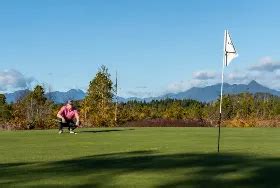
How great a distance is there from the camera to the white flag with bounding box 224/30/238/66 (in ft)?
57.6

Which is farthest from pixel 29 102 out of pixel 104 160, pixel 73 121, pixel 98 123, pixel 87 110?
pixel 104 160

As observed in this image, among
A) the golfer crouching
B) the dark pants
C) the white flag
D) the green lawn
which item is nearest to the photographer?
the green lawn

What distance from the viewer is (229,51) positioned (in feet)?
57.7

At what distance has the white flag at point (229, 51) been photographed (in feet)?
57.6

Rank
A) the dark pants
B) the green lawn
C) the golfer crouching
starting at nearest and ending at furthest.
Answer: the green lawn → the golfer crouching → the dark pants

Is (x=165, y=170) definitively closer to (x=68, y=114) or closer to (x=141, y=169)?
(x=141, y=169)

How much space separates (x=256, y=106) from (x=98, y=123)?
110 ft

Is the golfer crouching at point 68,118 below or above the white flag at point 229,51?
below

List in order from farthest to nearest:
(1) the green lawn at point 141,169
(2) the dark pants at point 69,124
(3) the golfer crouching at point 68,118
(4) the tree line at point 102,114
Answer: (4) the tree line at point 102,114 → (2) the dark pants at point 69,124 → (3) the golfer crouching at point 68,118 → (1) the green lawn at point 141,169

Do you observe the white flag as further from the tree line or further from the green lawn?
the tree line

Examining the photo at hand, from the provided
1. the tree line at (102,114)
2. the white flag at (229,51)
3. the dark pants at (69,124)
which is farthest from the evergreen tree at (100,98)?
the white flag at (229,51)

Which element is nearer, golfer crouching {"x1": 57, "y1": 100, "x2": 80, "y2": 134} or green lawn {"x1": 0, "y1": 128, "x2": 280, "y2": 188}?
green lawn {"x1": 0, "y1": 128, "x2": 280, "y2": 188}

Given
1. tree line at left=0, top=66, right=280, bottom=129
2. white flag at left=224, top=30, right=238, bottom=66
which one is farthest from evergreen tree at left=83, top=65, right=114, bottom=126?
white flag at left=224, top=30, right=238, bottom=66

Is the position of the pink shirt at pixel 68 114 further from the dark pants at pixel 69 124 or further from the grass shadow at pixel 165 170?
the grass shadow at pixel 165 170
